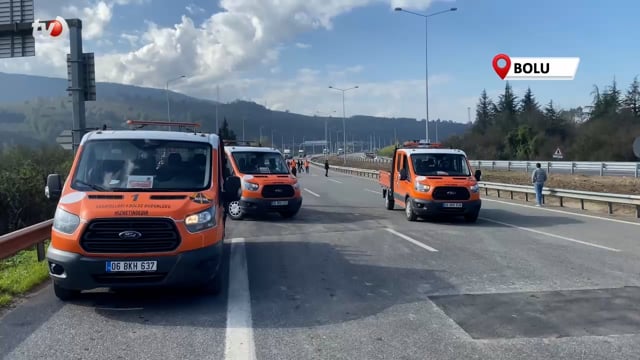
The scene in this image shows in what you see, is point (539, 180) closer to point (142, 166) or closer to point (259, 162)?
point (259, 162)

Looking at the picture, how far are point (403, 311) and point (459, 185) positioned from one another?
9183mm

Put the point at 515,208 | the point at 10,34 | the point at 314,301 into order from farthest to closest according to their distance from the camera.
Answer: the point at 515,208 → the point at 10,34 → the point at 314,301

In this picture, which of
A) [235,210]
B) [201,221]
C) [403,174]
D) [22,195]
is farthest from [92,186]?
[22,195]

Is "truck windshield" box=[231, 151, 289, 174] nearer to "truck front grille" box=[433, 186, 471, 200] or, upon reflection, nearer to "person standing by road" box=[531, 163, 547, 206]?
"truck front grille" box=[433, 186, 471, 200]

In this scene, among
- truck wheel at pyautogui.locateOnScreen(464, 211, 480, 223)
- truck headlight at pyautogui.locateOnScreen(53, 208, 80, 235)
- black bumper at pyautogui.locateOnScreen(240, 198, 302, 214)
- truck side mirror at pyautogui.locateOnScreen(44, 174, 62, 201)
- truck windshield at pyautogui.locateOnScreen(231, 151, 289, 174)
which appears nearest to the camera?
truck headlight at pyautogui.locateOnScreen(53, 208, 80, 235)

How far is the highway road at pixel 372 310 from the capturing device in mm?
5262

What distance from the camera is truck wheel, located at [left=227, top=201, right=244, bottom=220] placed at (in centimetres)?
1617

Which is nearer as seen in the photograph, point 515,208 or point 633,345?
point 633,345

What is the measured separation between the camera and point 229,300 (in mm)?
7012

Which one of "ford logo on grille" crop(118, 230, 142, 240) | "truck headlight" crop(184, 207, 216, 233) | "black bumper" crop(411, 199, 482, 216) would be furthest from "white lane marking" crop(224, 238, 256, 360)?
"black bumper" crop(411, 199, 482, 216)

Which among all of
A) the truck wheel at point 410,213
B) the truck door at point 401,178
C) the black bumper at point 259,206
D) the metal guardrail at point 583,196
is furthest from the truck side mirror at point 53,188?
the metal guardrail at point 583,196

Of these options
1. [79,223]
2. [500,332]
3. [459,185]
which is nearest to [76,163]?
[79,223]

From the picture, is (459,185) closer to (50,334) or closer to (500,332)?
(500,332)

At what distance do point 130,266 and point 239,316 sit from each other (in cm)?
132
